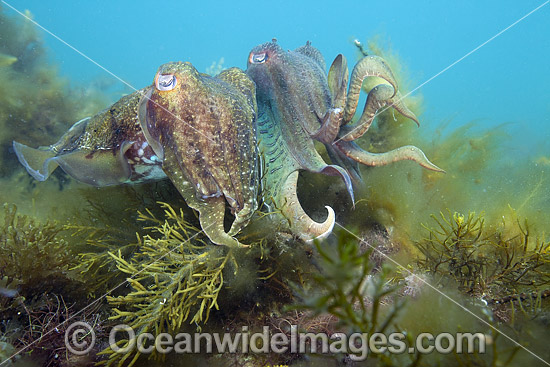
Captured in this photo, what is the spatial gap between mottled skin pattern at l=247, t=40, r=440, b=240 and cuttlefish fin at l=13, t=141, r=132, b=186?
138cm

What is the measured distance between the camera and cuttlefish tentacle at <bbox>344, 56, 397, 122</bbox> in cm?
308

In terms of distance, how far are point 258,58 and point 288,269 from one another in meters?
2.51

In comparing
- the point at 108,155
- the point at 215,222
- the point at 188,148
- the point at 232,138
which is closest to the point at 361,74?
the point at 232,138

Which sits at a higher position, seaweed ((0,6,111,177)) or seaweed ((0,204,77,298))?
seaweed ((0,6,111,177))

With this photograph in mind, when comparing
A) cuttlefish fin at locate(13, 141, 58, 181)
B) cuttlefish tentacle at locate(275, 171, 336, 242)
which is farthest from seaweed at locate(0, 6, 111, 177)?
cuttlefish tentacle at locate(275, 171, 336, 242)

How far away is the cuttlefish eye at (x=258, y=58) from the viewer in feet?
11.9

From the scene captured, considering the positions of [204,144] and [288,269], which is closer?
[204,144]

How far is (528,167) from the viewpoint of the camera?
15.0 ft

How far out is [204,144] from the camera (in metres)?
2.53

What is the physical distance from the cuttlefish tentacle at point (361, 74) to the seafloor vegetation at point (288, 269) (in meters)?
1.01

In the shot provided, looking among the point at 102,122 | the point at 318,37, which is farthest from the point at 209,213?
the point at 318,37

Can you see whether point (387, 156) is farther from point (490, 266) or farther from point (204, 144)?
point (204, 144)

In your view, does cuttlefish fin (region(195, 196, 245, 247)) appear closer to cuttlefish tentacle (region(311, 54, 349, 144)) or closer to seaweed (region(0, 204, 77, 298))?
cuttlefish tentacle (region(311, 54, 349, 144))

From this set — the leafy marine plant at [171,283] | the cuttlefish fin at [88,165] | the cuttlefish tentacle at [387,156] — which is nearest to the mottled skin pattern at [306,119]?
the cuttlefish tentacle at [387,156]
